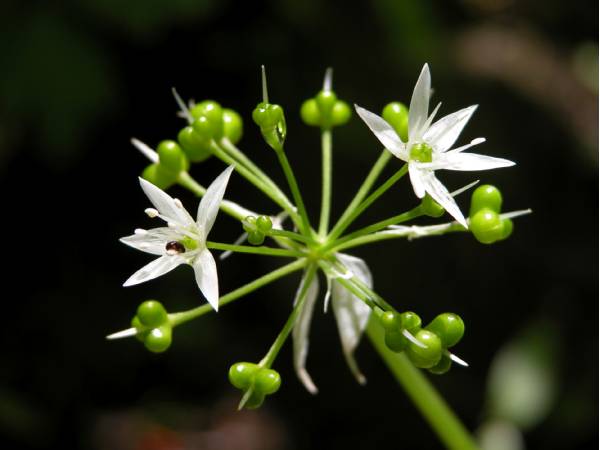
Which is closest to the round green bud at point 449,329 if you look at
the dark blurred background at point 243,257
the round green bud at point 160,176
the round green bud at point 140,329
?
the round green bud at point 140,329

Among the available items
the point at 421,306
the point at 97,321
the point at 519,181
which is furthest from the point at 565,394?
the point at 97,321

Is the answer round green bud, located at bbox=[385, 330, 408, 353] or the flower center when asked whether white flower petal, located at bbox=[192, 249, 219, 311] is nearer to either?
round green bud, located at bbox=[385, 330, 408, 353]

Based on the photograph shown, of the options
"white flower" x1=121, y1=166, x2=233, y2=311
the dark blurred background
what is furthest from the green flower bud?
the dark blurred background

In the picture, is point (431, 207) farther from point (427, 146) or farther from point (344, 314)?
point (344, 314)

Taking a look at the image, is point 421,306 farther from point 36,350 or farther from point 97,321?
point 36,350

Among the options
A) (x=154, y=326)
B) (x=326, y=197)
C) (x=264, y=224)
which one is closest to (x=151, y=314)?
(x=154, y=326)

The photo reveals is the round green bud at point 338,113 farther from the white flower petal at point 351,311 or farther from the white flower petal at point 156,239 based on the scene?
the white flower petal at point 156,239
